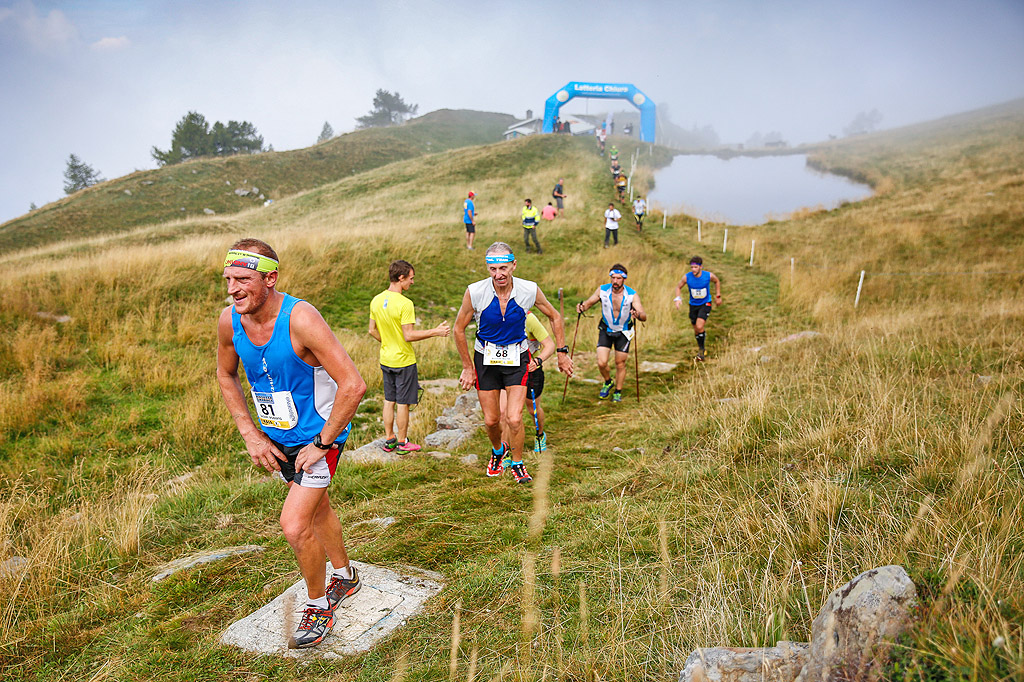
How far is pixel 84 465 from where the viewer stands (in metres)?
6.37

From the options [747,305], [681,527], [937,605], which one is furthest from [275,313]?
[747,305]

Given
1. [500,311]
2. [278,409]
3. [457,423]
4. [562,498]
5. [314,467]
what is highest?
[500,311]

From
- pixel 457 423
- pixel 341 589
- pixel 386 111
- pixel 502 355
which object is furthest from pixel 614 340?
pixel 386 111

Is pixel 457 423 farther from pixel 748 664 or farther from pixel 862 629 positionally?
pixel 862 629

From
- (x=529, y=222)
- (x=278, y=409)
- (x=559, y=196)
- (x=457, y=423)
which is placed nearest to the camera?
(x=278, y=409)

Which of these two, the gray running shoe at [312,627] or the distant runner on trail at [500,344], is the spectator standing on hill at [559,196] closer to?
the distant runner on trail at [500,344]

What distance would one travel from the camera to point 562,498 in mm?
4750

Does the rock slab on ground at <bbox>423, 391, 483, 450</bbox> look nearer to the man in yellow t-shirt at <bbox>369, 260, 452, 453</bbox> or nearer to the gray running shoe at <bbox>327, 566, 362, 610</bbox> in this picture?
the man in yellow t-shirt at <bbox>369, 260, 452, 453</bbox>

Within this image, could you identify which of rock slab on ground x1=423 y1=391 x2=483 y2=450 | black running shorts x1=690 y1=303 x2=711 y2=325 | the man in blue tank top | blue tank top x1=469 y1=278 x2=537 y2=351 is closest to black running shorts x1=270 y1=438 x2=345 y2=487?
the man in blue tank top

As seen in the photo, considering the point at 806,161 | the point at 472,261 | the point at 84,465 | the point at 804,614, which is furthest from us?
the point at 806,161

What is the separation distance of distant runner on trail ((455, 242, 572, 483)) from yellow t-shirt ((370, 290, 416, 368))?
124cm

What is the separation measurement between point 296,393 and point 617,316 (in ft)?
19.4

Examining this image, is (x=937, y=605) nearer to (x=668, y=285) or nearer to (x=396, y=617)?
(x=396, y=617)

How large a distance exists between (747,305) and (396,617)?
13.4 meters
